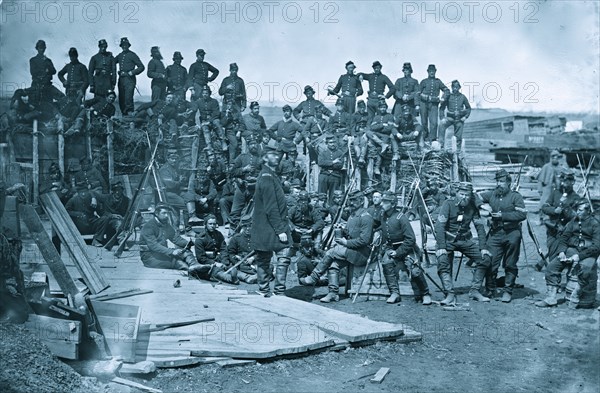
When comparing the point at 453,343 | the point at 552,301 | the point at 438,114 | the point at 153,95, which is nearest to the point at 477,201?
the point at 552,301

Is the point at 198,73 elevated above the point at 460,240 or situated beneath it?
elevated above

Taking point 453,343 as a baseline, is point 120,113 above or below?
above

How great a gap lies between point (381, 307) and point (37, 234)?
5.39 m

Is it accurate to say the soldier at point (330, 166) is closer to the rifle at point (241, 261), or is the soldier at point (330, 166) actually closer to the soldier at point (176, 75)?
the soldier at point (176, 75)

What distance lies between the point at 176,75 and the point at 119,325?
10646 millimetres

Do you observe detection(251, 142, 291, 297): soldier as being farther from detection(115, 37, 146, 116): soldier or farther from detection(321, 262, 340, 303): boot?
detection(115, 37, 146, 116): soldier

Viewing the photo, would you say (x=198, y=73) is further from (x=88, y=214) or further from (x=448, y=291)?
(x=448, y=291)

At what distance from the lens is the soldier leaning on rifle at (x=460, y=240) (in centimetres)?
1079

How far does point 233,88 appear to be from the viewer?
17125 millimetres

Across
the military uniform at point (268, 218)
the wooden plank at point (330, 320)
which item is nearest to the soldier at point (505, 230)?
the wooden plank at point (330, 320)

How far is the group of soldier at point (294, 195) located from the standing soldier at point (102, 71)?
0.03 meters

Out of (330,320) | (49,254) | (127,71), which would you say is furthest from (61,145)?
(330,320)

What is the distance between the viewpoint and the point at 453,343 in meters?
8.48

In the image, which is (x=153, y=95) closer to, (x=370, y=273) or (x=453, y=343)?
(x=370, y=273)
